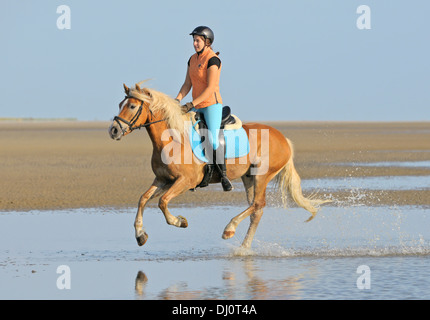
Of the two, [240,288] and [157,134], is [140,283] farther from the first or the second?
[157,134]

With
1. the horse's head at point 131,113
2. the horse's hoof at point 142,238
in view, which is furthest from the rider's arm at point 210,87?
the horse's hoof at point 142,238

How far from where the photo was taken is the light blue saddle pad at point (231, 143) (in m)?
12.0

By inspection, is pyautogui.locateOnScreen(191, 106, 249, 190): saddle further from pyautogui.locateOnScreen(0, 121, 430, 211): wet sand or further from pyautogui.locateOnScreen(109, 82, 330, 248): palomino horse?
pyautogui.locateOnScreen(0, 121, 430, 211): wet sand

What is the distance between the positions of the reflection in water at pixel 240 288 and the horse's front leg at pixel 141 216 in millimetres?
1050

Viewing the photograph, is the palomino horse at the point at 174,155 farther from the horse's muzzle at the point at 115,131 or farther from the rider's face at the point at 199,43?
the rider's face at the point at 199,43

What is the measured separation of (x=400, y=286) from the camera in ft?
31.7

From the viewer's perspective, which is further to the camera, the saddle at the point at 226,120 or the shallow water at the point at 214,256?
the saddle at the point at 226,120

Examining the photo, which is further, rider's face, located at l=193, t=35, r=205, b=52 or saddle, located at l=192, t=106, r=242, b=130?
saddle, located at l=192, t=106, r=242, b=130

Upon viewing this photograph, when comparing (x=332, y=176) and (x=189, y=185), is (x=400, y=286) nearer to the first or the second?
(x=189, y=185)

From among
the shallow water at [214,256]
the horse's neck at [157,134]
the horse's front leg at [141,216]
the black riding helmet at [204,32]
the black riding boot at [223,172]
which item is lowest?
the shallow water at [214,256]

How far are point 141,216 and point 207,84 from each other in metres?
1.98

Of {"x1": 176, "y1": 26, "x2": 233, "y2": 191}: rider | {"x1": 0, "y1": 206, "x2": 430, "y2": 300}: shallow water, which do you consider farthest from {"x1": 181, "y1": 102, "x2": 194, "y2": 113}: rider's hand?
{"x1": 0, "y1": 206, "x2": 430, "y2": 300}: shallow water

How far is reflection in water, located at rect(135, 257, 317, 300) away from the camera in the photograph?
9.11 m
